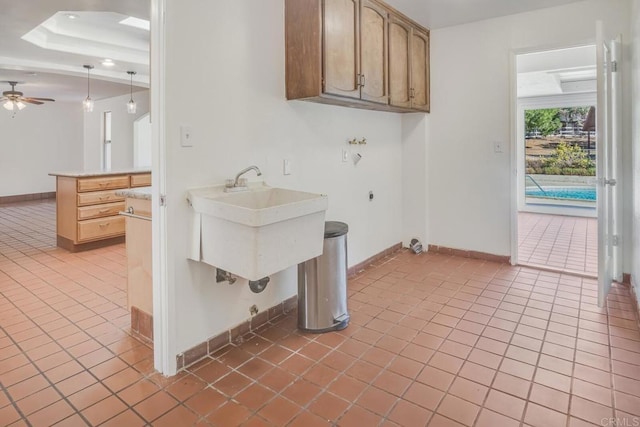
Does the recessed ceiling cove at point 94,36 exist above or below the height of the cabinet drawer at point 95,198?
above

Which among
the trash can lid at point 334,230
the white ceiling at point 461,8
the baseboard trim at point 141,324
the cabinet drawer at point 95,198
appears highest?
the white ceiling at point 461,8

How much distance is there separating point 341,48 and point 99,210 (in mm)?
3481

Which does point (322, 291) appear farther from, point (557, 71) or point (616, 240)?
point (557, 71)

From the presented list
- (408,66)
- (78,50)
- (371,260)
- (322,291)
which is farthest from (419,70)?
(78,50)

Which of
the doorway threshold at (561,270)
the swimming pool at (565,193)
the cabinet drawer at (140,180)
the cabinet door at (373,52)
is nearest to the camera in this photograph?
the cabinet door at (373,52)

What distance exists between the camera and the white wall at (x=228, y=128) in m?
2.01

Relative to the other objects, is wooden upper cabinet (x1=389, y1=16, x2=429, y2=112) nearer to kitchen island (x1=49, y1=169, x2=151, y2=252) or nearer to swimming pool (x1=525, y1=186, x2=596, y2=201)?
kitchen island (x1=49, y1=169, x2=151, y2=252)

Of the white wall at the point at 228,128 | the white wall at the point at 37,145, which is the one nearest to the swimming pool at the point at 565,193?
the white wall at the point at 228,128

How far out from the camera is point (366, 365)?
83.3 inches

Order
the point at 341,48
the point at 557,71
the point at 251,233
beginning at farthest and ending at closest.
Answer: the point at 557,71
the point at 341,48
the point at 251,233

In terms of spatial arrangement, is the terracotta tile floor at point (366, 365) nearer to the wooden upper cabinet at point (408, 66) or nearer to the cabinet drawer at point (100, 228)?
the cabinet drawer at point (100, 228)

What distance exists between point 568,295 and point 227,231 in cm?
275

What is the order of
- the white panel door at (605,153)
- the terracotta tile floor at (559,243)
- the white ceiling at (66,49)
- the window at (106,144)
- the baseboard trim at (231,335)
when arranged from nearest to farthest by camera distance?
the baseboard trim at (231,335) < the white panel door at (605,153) < the white ceiling at (66,49) < the terracotta tile floor at (559,243) < the window at (106,144)

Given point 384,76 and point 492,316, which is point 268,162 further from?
point 492,316
